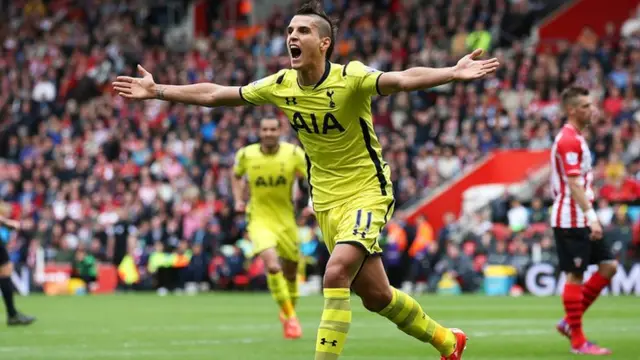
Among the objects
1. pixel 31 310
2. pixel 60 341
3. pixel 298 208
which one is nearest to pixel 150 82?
pixel 60 341

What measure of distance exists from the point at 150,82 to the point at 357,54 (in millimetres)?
24839

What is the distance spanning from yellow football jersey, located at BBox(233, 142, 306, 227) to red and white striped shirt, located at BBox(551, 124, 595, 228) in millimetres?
3694

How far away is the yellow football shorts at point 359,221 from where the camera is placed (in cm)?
912

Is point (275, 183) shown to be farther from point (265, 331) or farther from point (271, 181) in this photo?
point (265, 331)

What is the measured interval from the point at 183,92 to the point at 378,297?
6.58 feet

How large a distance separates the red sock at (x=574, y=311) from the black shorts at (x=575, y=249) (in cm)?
18

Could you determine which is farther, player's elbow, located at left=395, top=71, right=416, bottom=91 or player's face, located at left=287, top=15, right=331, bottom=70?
player's face, located at left=287, top=15, right=331, bottom=70

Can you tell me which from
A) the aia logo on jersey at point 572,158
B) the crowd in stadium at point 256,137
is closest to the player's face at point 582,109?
the aia logo on jersey at point 572,158

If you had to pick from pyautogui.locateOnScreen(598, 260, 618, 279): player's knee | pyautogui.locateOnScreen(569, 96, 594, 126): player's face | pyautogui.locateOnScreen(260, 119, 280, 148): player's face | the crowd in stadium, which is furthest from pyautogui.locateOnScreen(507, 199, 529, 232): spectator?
pyautogui.locateOnScreen(569, 96, 594, 126): player's face

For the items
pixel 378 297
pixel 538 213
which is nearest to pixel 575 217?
pixel 378 297

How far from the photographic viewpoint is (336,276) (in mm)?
8945

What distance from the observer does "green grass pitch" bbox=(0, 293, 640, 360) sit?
1215 centimetres

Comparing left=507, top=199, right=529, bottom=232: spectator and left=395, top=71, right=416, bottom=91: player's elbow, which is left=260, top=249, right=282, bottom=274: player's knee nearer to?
left=395, top=71, right=416, bottom=91: player's elbow

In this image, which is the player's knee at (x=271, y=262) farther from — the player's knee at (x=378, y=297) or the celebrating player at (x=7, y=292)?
the player's knee at (x=378, y=297)
